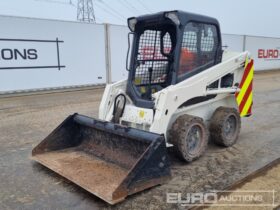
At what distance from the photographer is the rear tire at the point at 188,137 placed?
3346 mm

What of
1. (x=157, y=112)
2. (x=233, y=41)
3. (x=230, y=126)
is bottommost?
(x=230, y=126)

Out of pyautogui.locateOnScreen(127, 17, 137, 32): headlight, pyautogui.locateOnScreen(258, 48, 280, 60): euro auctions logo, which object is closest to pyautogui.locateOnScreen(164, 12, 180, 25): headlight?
pyautogui.locateOnScreen(127, 17, 137, 32): headlight

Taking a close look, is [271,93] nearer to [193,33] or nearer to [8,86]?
[193,33]

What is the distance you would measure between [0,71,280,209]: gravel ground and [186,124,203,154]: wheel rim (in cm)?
20

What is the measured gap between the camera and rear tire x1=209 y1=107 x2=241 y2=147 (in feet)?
13.2

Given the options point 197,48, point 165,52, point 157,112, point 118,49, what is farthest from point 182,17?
point 118,49

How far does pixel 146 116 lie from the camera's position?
11.3 feet

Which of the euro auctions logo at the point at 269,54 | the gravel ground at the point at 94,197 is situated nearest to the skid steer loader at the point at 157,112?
the gravel ground at the point at 94,197

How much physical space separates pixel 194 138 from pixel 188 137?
170 millimetres

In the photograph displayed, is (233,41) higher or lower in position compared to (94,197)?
higher

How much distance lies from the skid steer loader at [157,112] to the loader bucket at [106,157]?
0.03 feet

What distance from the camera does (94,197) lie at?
2840 mm

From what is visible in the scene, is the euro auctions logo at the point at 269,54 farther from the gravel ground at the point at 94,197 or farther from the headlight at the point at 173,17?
the headlight at the point at 173,17

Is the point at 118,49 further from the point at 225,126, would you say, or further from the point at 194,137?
the point at 194,137
